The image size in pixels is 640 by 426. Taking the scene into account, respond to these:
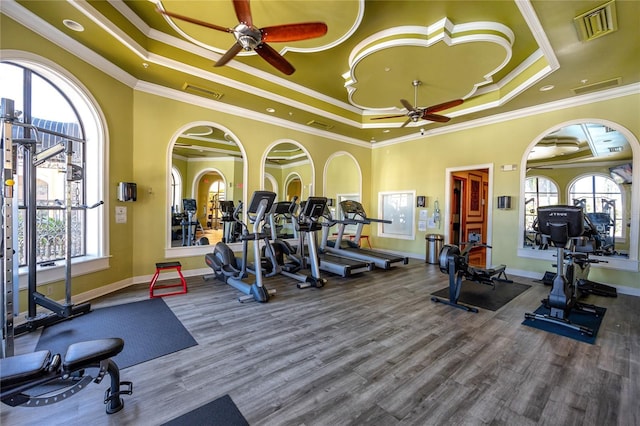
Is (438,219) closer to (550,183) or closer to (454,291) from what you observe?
(550,183)

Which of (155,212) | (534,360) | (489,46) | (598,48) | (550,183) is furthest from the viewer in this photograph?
(550,183)

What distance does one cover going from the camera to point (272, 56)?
3221mm

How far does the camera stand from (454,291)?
3.83m

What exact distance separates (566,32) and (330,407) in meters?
4.83

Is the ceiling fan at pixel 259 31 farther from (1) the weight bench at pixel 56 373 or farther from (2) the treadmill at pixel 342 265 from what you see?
(2) the treadmill at pixel 342 265

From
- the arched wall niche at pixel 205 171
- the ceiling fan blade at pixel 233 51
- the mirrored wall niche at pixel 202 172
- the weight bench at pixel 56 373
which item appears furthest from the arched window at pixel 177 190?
the weight bench at pixel 56 373

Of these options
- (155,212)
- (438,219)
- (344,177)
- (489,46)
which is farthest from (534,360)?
(344,177)

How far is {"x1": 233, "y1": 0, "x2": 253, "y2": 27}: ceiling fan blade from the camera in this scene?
8.21ft

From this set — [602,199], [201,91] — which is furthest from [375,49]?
[602,199]

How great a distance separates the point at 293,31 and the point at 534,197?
5744 mm

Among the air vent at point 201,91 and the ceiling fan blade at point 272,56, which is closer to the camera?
the ceiling fan blade at point 272,56

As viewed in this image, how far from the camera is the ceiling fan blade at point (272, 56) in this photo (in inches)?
120

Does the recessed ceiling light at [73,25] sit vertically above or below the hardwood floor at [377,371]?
above

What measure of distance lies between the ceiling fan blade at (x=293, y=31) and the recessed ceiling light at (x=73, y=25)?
2.38 metres
